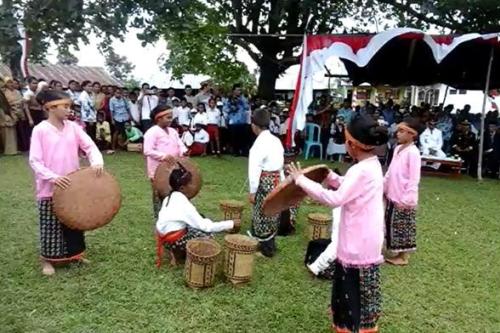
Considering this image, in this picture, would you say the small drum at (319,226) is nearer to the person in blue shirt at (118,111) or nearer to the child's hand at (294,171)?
the child's hand at (294,171)

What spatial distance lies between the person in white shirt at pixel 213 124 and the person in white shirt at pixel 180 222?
23.7 feet

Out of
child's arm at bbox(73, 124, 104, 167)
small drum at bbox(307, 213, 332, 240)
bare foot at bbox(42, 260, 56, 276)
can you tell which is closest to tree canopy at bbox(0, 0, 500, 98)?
child's arm at bbox(73, 124, 104, 167)

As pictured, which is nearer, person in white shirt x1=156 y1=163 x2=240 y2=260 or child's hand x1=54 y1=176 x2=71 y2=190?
child's hand x1=54 y1=176 x2=71 y2=190

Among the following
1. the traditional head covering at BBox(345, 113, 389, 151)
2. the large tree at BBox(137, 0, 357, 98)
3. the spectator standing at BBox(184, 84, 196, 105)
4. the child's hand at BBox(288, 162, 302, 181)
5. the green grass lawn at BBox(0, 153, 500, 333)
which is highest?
the large tree at BBox(137, 0, 357, 98)

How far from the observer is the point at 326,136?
39.0 feet

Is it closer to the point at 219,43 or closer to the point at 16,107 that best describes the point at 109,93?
the point at 16,107

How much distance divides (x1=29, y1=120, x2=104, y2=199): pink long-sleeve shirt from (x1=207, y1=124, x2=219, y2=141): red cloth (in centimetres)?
733

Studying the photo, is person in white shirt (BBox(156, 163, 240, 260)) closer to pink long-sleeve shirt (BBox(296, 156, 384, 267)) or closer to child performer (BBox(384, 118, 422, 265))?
pink long-sleeve shirt (BBox(296, 156, 384, 267))

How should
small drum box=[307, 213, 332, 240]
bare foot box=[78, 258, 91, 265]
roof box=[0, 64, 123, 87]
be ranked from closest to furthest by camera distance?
bare foot box=[78, 258, 91, 265]
small drum box=[307, 213, 332, 240]
roof box=[0, 64, 123, 87]

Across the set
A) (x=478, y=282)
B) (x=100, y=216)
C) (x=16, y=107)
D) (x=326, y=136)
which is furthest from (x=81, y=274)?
(x=326, y=136)

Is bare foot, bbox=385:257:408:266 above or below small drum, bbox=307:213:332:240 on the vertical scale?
below

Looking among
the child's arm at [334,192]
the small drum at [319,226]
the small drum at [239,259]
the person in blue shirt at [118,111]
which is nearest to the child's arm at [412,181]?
the small drum at [319,226]

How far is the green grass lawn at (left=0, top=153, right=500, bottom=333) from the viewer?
359cm

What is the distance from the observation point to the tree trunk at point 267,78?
14523 mm
